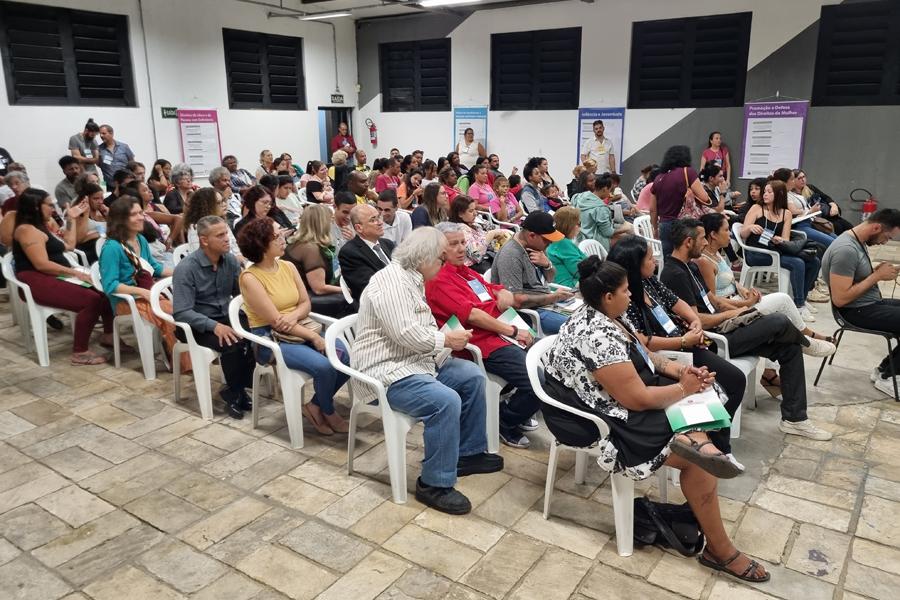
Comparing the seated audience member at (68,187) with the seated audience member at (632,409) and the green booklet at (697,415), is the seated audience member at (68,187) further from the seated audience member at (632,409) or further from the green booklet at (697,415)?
the green booklet at (697,415)

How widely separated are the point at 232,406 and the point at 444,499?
1.55 metres

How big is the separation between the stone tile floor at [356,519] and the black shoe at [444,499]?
46 millimetres

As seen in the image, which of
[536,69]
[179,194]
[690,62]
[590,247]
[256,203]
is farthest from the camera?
[536,69]

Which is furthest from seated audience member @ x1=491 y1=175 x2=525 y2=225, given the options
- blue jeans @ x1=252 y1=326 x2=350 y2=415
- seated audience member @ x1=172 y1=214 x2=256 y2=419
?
blue jeans @ x1=252 y1=326 x2=350 y2=415

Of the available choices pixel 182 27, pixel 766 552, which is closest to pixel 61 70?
pixel 182 27

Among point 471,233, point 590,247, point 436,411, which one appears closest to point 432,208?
point 471,233

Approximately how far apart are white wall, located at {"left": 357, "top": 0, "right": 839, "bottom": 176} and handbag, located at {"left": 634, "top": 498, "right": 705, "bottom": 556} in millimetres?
8353

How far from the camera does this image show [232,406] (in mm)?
3701

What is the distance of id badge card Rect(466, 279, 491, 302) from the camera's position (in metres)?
3.31

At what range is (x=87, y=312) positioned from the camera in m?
4.42

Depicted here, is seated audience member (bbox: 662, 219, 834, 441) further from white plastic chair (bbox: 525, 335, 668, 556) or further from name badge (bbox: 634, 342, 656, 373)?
white plastic chair (bbox: 525, 335, 668, 556)

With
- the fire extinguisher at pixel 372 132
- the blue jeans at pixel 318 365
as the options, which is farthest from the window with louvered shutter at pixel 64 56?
the blue jeans at pixel 318 365

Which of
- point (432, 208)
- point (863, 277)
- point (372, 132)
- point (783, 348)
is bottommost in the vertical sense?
point (783, 348)

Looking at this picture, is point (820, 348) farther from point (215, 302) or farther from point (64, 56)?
point (64, 56)
